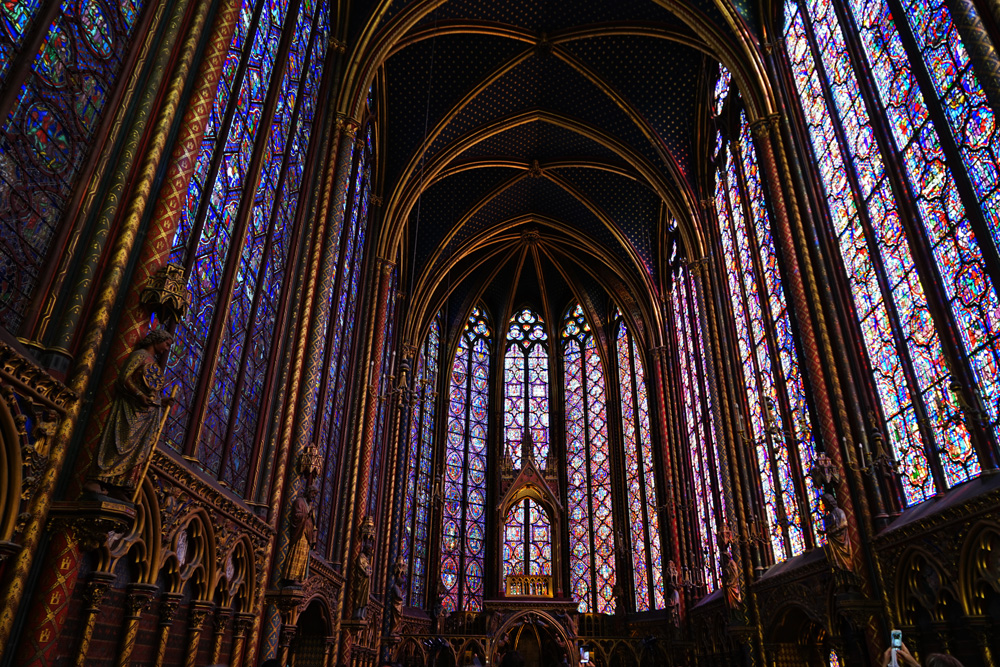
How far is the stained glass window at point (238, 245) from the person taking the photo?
8031 mm

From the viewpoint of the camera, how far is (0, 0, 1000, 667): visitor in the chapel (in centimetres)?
575

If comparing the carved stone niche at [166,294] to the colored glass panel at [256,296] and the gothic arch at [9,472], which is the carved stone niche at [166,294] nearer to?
the gothic arch at [9,472]

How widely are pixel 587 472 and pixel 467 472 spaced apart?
4636mm

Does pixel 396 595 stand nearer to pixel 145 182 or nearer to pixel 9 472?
pixel 145 182

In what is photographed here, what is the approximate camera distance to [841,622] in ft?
37.4

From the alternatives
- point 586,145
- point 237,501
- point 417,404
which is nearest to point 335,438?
point 237,501

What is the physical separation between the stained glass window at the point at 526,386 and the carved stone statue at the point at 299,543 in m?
17.1

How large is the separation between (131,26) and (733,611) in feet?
51.6

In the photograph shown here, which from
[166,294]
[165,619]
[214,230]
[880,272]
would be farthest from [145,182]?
[880,272]

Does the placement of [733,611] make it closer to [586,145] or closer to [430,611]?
[430,611]

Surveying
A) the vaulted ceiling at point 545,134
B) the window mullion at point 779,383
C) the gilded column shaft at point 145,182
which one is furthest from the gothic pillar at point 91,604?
the vaulted ceiling at point 545,134

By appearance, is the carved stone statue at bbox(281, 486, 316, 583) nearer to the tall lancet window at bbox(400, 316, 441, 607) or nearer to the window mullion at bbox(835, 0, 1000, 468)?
the window mullion at bbox(835, 0, 1000, 468)

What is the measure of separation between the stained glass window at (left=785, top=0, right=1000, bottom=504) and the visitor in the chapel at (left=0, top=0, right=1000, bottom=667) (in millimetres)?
61

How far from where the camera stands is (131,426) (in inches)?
218
